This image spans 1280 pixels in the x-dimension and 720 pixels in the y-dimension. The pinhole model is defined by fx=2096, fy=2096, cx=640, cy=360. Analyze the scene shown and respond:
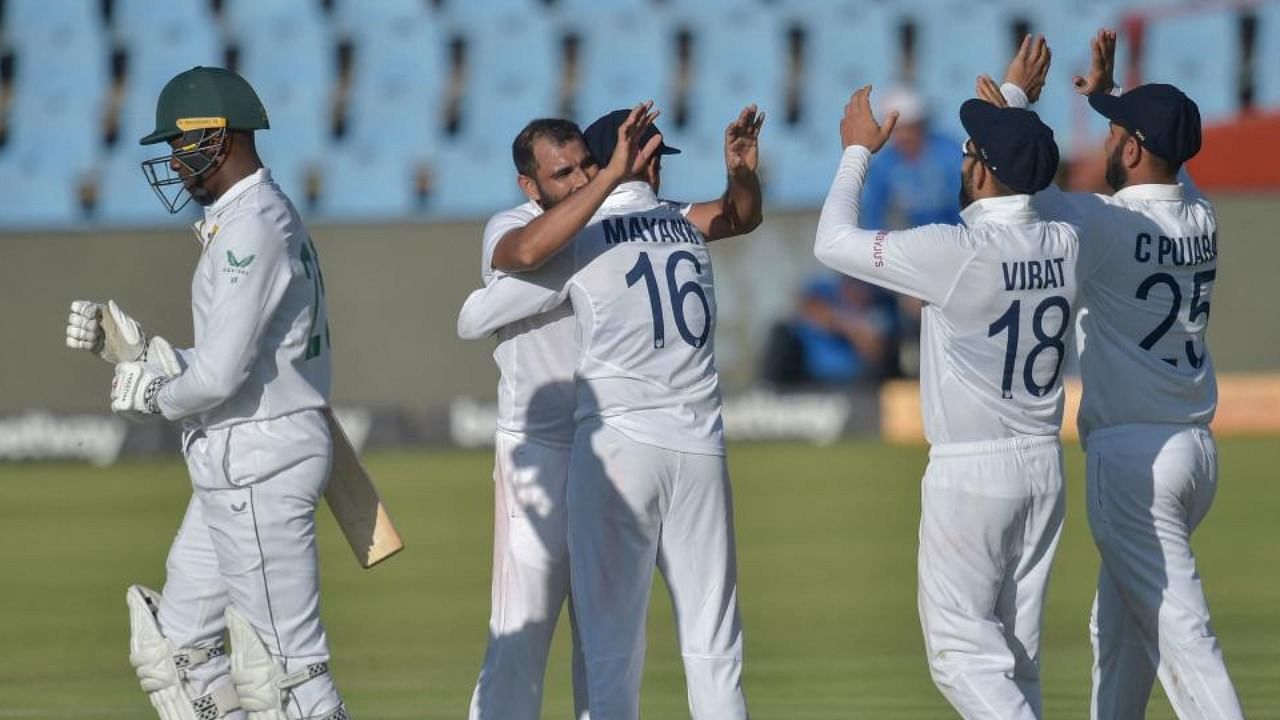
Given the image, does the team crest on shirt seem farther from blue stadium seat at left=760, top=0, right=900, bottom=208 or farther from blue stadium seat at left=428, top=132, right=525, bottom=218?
blue stadium seat at left=760, top=0, right=900, bottom=208

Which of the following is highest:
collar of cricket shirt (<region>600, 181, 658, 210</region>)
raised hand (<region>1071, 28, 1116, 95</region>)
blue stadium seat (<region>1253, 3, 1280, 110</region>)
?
blue stadium seat (<region>1253, 3, 1280, 110</region>)

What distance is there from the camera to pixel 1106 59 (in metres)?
6.56

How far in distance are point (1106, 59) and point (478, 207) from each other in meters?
13.2

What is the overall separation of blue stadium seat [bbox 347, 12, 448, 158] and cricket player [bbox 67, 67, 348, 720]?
47.5 ft

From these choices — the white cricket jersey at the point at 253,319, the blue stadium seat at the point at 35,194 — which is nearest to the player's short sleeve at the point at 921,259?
the white cricket jersey at the point at 253,319

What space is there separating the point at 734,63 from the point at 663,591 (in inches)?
406

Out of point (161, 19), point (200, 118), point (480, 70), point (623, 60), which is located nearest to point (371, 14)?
point (480, 70)

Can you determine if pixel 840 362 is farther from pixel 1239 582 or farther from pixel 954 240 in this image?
pixel 954 240

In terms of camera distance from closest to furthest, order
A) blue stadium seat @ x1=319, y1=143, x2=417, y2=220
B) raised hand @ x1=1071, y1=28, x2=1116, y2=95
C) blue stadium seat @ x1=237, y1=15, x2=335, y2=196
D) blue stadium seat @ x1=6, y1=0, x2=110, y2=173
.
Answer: raised hand @ x1=1071, y1=28, x2=1116, y2=95
blue stadium seat @ x1=319, y1=143, x2=417, y2=220
blue stadium seat @ x1=237, y1=15, x2=335, y2=196
blue stadium seat @ x1=6, y1=0, x2=110, y2=173

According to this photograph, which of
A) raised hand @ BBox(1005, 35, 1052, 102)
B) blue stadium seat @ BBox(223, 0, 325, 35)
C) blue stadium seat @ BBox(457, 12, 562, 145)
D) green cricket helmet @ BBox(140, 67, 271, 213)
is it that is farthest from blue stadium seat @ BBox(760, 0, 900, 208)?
green cricket helmet @ BBox(140, 67, 271, 213)

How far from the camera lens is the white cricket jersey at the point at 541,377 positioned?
249 inches

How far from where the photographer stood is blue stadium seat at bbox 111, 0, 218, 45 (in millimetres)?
20750

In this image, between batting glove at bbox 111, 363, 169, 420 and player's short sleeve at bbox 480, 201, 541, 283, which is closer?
batting glove at bbox 111, 363, 169, 420

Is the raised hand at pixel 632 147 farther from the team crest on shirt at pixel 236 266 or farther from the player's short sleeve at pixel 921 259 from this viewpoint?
the team crest on shirt at pixel 236 266
